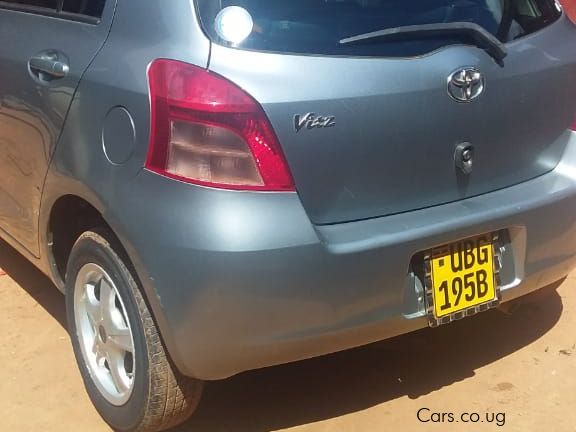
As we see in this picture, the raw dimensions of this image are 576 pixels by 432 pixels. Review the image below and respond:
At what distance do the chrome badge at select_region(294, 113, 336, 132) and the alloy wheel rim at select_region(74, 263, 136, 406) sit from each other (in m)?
0.81

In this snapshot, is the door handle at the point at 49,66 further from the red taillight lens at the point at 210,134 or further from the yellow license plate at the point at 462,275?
the yellow license plate at the point at 462,275

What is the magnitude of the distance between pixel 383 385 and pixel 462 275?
723mm

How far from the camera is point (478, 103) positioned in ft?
8.70

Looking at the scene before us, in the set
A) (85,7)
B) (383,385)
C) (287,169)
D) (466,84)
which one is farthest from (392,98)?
(383,385)

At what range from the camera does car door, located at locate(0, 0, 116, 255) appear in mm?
2771

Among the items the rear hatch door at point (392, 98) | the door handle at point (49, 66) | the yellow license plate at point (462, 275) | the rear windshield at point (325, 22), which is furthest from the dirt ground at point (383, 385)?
the rear windshield at point (325, 22)

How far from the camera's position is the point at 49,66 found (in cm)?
284

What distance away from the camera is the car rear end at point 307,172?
2.37m

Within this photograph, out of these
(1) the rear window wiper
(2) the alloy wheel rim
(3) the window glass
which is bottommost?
(2) the alloy wheel rim

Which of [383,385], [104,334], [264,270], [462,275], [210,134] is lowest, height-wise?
[383,385]

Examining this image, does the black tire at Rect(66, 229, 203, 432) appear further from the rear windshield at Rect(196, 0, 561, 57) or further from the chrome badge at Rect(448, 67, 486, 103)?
the chrome badge at Rect(448, 67, 486, 103)

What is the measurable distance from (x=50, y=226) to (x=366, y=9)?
1.33 m

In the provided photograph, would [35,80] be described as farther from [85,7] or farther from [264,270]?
[264,270]

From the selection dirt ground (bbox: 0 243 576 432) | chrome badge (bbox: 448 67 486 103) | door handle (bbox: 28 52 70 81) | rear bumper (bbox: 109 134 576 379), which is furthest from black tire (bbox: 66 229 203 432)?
chrome badge (bbox: 448 67 486 103)
